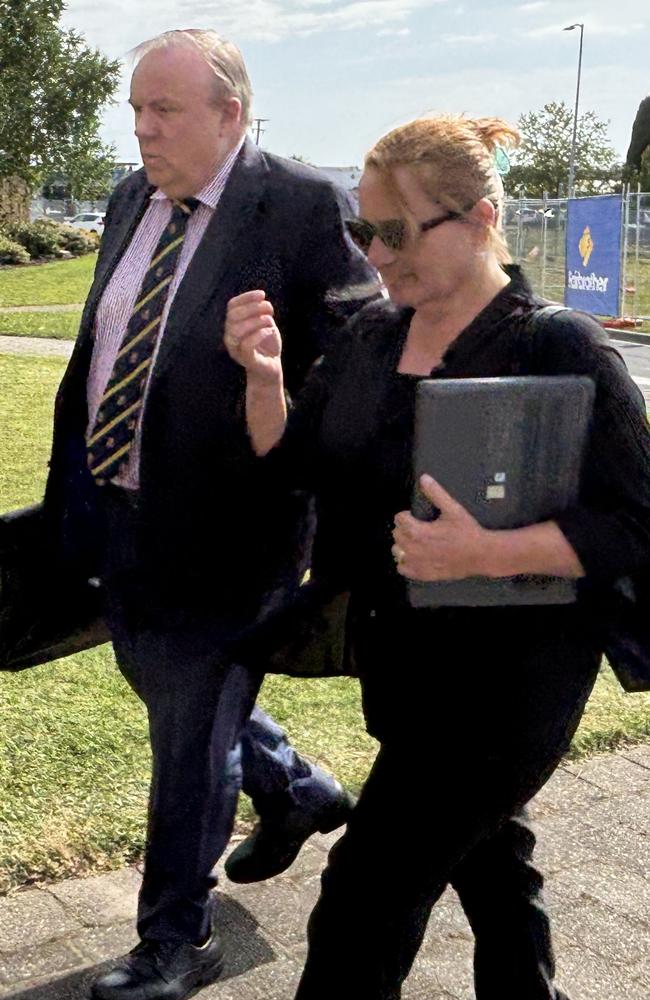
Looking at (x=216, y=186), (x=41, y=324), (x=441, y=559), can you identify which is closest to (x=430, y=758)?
Answer: (x=441, y=559)

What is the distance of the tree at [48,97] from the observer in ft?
138

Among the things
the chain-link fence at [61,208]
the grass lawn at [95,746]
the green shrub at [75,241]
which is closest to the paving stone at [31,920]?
the grass lawn at [95,746]

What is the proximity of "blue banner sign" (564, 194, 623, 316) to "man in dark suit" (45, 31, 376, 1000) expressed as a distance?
1771cm

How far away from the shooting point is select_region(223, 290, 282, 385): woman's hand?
2.58 m

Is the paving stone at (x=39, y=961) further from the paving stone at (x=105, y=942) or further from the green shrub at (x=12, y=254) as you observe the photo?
the green shrub at (x=12, y=254)

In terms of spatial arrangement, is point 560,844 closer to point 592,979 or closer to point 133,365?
point 592,979

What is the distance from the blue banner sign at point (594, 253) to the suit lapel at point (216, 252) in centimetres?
1771

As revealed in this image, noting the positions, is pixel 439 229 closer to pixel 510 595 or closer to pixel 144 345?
pixel 510 595

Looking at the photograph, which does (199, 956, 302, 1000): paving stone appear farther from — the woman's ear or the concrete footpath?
the woman's ear

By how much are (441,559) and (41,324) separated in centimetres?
1713

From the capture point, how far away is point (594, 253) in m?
21.4

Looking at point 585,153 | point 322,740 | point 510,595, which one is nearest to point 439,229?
point 510,595

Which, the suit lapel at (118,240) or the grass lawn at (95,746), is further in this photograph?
the grass lawn at (95,746)

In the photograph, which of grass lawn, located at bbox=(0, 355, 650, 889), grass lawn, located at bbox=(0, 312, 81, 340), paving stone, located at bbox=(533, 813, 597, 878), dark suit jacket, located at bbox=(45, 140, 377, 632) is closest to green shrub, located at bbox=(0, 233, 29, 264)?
grass lawn, located at bbox=(0, 312, 81, 340)
